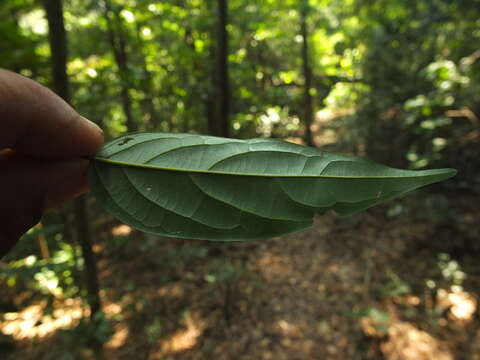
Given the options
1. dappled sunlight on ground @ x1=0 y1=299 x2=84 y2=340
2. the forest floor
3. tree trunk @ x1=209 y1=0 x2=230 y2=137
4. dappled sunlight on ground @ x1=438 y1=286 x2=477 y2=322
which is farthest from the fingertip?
dappled sunlight on ground @ x1=438 y1=286 x2=477 y2=322

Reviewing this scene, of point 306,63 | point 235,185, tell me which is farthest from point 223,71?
point 306,63

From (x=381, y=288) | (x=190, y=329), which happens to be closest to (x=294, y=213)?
(x=190, y=329)

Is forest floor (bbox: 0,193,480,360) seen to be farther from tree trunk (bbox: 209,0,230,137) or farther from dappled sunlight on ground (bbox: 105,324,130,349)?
tree trunk (bbox: 209,0,230,137)

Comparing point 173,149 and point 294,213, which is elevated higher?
point 173,149

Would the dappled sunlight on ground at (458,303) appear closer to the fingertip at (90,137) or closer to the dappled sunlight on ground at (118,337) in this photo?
the dappled sunlight on ground at (118,337)

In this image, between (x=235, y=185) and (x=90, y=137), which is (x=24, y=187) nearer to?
(x=90, y=137)

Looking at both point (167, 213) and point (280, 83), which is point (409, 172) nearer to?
point (167, 213)

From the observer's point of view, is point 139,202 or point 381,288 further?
point 381,288
